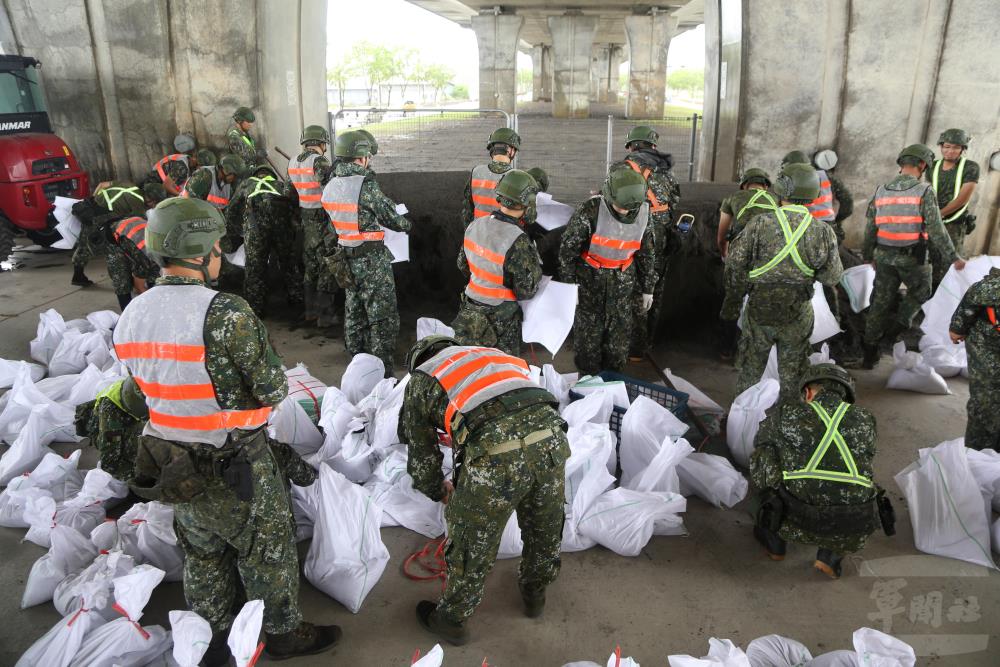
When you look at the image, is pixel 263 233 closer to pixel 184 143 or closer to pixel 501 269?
pixel 184 143

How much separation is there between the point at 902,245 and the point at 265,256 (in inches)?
228

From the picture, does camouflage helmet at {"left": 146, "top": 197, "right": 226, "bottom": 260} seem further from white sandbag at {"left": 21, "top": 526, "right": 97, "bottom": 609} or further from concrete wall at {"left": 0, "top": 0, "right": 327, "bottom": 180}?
concrete wall at {"left": 0, "top": 0, "right": 327, "bottom": 180}

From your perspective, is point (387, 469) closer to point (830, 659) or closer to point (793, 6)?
point (830, 659)

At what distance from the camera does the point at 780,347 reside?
4684 mm

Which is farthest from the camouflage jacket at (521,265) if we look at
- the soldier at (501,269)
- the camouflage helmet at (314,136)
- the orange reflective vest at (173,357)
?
the camouflage helmet at (314,136)

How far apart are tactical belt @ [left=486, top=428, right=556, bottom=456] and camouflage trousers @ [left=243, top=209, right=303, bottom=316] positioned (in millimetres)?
4840

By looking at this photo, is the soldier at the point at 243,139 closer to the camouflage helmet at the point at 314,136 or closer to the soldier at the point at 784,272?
the camouflage helmet at the point at 314,136

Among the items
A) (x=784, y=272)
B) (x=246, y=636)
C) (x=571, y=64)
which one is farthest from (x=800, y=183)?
(x=571, y=64)

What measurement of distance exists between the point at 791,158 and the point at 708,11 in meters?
4.03

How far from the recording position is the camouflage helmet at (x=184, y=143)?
8.48 metres

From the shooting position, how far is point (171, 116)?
29.0 feet

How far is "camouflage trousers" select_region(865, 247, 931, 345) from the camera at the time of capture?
18.5 ft

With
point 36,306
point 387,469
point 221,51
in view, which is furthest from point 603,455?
point 221,51

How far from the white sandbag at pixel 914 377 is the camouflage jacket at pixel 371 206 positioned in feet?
13.5
